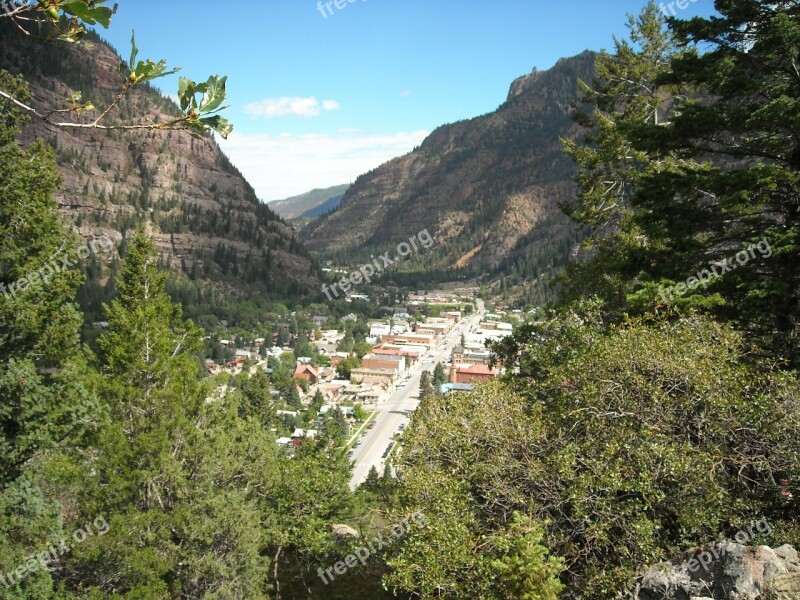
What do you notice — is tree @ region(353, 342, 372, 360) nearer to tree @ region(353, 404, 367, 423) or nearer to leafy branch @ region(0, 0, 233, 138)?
tree @ region(353, 404, 367, 423)

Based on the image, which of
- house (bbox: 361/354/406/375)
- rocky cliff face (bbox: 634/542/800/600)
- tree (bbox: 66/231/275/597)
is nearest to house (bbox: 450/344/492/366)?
house (bbox: 361/354/406/375)

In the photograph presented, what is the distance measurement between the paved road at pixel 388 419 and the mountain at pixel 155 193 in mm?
58494

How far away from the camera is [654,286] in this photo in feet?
26.2

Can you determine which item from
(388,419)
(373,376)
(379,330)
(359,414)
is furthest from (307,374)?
(379,330)

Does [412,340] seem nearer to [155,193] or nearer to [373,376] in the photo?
[373,376]

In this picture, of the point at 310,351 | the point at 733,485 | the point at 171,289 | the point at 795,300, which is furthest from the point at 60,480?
the point at 171,289

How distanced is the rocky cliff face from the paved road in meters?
17.4

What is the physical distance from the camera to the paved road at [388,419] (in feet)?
131

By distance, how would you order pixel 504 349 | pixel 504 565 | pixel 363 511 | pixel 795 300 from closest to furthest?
1. pixel 504 565
2. pixel 795 300
3. pixel 504 349
4. pixel 363 511

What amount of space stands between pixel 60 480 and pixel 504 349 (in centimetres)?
965

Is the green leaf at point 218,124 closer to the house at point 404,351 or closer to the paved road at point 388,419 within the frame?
the paved road at point 388,419

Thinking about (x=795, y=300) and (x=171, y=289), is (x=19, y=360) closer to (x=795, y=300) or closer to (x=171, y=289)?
(x=795, y=300)

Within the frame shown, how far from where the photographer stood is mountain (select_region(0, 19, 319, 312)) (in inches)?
4742

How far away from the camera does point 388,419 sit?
5441 centimetres
